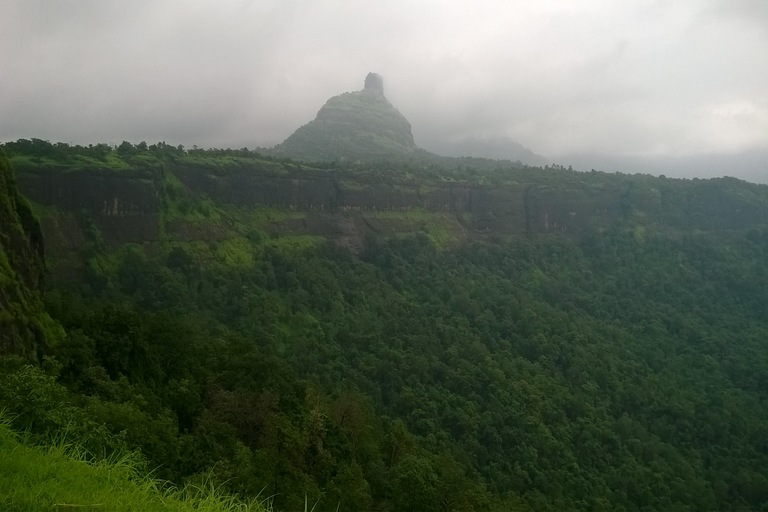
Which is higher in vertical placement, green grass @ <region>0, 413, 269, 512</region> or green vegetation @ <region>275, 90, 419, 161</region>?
green vegetation @ <region>275, 90, 419, 161</region>

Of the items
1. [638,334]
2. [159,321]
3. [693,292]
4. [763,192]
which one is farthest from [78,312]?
[763,192]

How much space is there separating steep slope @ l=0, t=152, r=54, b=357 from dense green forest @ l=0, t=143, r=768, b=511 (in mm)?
881

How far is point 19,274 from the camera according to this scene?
1959 centimetres

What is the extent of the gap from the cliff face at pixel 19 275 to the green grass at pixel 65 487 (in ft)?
30.2

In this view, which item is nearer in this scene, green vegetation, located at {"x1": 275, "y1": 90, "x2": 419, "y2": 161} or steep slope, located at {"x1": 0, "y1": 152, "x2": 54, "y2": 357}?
steep slope, located at {"x1": 0, "y1": 152, "x2": 54, "y2": 357}

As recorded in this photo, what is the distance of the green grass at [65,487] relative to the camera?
5836mm

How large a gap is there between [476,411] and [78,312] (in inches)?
1142

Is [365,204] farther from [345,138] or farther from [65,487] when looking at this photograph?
[345,138]

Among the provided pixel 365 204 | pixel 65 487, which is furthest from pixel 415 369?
pixel 65 487

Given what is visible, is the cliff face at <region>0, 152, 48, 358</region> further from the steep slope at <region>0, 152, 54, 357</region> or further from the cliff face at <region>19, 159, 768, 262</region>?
the cliff face at <region>19, 159, 768, 262</region>

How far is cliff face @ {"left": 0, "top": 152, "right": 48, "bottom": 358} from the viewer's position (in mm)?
15711

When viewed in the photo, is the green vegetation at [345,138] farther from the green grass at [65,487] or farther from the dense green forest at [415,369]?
the green grass at [65,487]

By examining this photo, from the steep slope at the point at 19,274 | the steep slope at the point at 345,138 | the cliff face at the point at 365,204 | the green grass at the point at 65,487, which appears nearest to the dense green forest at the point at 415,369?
the steep slope at the point at 19,274

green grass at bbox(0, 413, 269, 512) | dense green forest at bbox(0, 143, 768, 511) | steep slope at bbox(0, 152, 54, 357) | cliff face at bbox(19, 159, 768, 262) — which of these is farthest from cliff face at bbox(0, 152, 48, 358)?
cliff face at bbox(19, 159, 768, 262)
